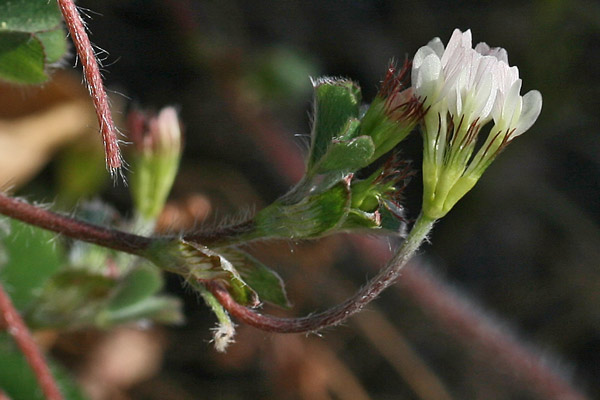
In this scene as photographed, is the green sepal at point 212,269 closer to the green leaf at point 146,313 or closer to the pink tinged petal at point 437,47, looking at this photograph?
the pink tinged petal at point 437,47

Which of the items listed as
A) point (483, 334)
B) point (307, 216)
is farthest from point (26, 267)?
point (483, 334)

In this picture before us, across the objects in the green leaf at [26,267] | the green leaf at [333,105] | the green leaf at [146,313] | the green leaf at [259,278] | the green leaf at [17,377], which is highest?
the green leaf at [333,105]

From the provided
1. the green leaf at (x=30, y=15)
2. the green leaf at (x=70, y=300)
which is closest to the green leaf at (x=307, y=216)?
the green leaf at (x=30, y=15)

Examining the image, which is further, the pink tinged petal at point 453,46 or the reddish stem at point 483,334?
the reddish stem at point 483,334

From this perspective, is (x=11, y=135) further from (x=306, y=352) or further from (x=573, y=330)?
(x=573, y=330)

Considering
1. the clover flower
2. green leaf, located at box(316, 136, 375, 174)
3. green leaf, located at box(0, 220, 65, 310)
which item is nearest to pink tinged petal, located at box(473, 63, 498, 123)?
the clover flower

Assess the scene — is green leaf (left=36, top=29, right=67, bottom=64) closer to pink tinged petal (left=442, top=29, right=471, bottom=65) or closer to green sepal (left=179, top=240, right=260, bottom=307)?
green sepal (left=179, top=240, right=260, bottom=307)

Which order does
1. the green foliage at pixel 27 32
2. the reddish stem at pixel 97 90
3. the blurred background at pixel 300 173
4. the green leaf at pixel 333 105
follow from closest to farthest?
the reddish stem at pixel 97 90, the green leaf at pixel 333 105, the green foliage at pixel 27 32, the blurred background at pixel 300 173
